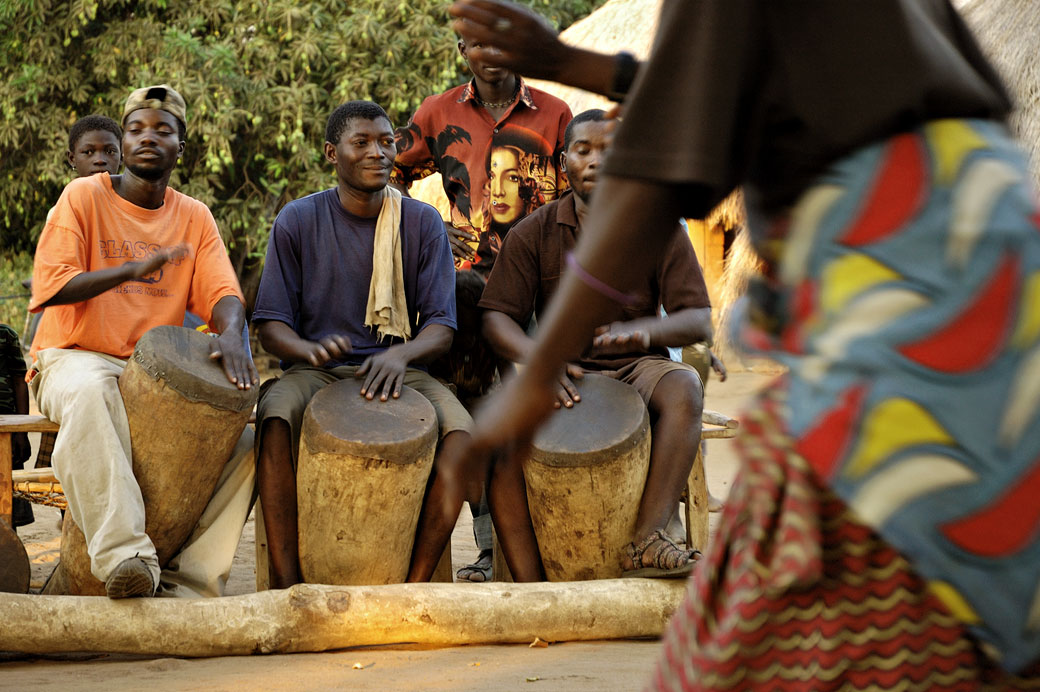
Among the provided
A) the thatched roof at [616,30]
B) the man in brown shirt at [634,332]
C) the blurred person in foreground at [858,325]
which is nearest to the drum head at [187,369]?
the man in brown shirt at [634,332]

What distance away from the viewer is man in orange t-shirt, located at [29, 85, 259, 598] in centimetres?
367

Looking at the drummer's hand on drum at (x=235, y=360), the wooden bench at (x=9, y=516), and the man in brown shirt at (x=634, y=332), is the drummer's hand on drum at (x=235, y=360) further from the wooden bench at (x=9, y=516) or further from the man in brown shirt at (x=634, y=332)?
the man in brown shirt at (x=634, y=332)

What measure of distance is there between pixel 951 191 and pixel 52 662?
11.2 ft

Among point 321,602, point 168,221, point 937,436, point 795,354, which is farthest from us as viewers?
point 168,221

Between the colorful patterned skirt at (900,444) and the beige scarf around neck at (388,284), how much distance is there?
11.0 ft

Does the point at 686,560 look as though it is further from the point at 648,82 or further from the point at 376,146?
the point at 648,82

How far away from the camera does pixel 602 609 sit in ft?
12.4

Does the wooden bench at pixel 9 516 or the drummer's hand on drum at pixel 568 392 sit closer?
the wooden bench at pixel 9 516

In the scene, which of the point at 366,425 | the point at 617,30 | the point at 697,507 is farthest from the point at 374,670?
the point at 617,30

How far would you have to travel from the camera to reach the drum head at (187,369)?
12.4ft

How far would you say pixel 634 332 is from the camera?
13.8 feet

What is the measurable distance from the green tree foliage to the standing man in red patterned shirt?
6411 millimetres

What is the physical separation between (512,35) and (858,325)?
2.21ft

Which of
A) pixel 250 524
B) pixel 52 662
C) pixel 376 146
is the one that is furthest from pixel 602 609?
pixel 250 524
